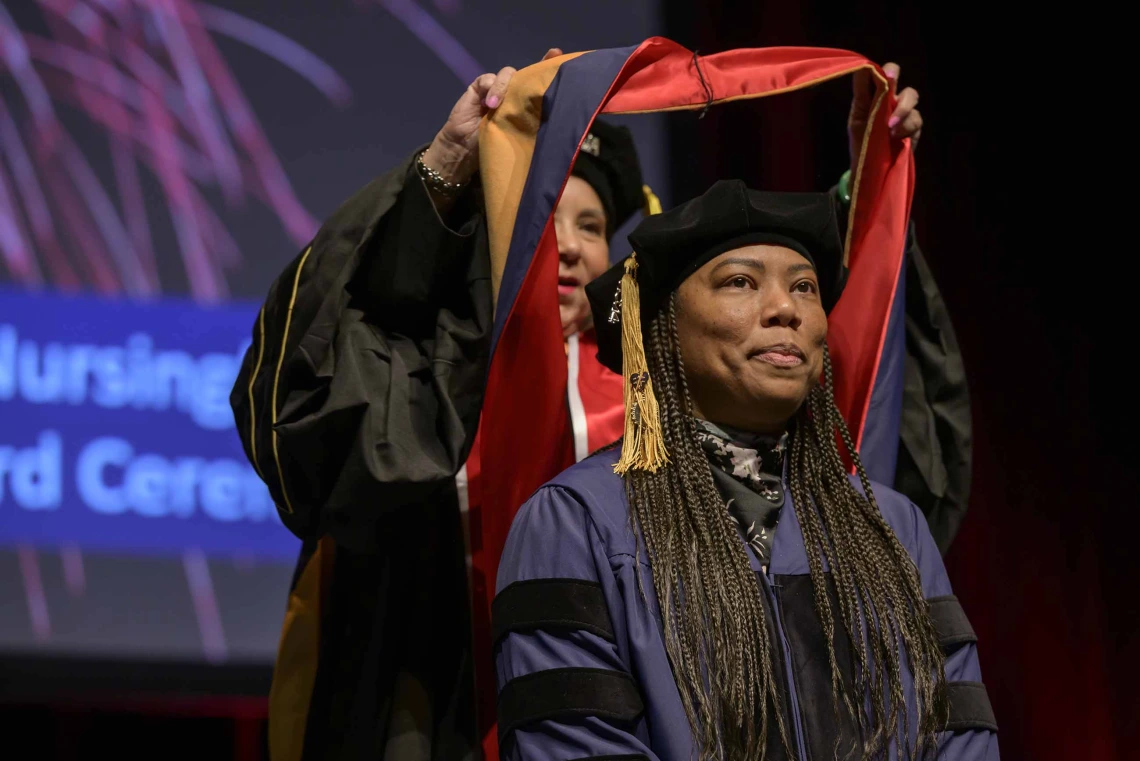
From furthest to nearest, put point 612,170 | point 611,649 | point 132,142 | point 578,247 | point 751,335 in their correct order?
1. point 132,142
2. point 612,170
3. point 578,247
4. point 751,335
5. point 611,649

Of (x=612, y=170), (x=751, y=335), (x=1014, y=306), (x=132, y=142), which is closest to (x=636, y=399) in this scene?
(x=751, y=335)

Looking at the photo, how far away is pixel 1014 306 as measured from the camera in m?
3.00

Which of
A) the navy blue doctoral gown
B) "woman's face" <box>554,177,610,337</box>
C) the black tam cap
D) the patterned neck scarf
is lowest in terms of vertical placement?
the navy blue doctoral gown

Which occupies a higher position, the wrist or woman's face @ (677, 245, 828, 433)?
the wrist

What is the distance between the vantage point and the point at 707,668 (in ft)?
5.39

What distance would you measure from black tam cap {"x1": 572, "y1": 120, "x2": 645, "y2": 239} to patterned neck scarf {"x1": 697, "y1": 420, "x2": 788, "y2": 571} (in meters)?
0.80

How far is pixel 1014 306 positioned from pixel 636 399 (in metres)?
1.52

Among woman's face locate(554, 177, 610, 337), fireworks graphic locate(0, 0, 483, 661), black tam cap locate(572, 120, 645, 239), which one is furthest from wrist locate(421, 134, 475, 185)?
fireworks graphic locate(0, 0, 483, 661)

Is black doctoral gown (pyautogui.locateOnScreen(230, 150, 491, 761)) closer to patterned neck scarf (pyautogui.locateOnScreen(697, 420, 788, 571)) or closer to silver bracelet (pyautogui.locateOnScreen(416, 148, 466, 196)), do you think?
silver bracelet (pyautogui.locateOnScreen(416, 148, 466, 196))

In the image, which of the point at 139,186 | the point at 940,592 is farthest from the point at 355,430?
the point at 139,186

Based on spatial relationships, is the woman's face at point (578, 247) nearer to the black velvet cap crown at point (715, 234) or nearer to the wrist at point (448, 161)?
the wrist at point (448, 161)

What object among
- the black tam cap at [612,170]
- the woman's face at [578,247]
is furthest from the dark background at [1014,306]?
the woman's face at [578,247]

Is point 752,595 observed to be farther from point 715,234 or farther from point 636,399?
point 715,234

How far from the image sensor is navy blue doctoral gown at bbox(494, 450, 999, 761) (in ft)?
5.18
